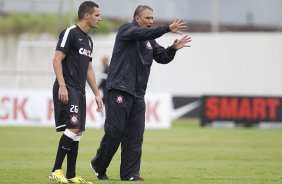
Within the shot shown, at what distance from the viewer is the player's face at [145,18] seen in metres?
12.3

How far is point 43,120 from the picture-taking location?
29.6m

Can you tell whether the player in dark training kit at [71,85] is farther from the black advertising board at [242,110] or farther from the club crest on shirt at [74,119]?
the black advertising board at [242,110]

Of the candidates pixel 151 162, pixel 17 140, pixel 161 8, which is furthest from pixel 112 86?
pixel 161 8

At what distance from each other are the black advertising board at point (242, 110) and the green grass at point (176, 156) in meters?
3.61

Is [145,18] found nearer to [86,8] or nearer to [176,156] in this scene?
[86,8]

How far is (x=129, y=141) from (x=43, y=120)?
17.4 metres

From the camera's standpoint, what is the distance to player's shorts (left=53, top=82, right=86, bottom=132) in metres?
11.5

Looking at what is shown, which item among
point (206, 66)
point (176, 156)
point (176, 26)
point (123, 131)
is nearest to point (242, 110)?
point (206, 66)

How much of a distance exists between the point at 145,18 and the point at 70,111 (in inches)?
73.9

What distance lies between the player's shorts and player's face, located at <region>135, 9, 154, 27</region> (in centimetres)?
149

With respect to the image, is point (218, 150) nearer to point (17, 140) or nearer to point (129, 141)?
point (17, 140)

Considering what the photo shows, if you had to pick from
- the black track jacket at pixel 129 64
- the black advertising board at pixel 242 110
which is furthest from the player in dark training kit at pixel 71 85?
the black advertising board at pixel 242 110

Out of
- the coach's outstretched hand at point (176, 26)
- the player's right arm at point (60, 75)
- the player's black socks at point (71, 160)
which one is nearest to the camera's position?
the player's right arm at point (60, 75)

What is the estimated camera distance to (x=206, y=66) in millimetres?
40656
